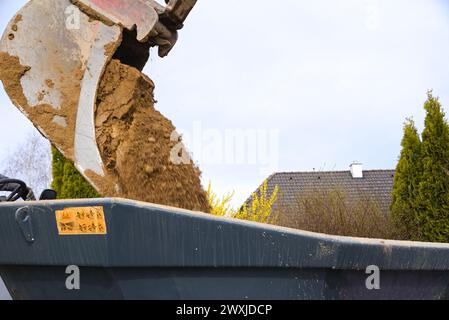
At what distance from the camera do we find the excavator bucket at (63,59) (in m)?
3.40

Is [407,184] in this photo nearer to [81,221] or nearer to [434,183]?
[434,183]

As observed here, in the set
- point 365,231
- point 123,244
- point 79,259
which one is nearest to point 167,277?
point 123,244

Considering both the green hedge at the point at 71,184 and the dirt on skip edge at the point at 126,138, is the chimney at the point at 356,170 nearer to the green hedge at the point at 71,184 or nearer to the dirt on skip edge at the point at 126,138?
the green hedge at the point at 71,184

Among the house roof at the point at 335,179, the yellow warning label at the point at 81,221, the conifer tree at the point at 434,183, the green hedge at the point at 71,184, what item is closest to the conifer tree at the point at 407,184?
the conifer tree at the point at 434,183

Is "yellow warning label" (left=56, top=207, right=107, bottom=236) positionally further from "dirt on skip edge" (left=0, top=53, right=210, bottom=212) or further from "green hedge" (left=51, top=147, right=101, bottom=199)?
"green hedge" (left=51, top=147, right=101, bottom=199)

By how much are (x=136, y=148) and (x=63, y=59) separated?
0.67m

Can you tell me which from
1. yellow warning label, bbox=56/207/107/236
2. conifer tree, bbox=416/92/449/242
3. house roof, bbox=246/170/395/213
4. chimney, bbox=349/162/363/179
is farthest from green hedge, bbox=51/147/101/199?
chimney, bbox=349/162/363/179

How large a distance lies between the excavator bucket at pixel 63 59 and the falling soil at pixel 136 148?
0.31ft

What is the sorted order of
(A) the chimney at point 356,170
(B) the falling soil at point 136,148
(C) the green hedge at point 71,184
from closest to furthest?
(B) the falling soil at point 136,148, (C) the green hedge at point 71,184, (A) the chimney at point 356,170

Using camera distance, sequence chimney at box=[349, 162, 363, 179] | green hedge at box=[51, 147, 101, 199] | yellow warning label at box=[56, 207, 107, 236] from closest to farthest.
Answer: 1. yellow warning label at box=[56, 207, 107, 236]
2. green hedge at box=[51, 147, 101, 199]
3. chimney at box=[349, 162, 363, 179]

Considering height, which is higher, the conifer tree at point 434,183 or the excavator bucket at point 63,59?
the excavator bucket at point 63,59

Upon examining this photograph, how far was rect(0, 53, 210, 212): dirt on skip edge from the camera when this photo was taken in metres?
3.30

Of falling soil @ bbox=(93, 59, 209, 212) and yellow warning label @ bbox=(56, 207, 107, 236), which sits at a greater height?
falling soil @ bbox=(93, 59, 209, 212)

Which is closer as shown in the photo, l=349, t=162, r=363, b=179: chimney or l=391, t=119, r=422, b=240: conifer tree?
l=391, t=119, r=422, b=240: conifer tree
